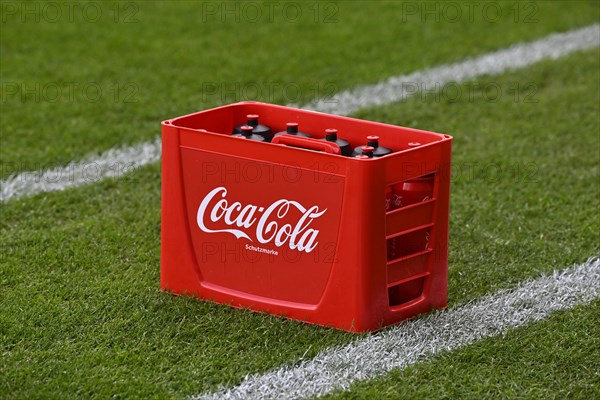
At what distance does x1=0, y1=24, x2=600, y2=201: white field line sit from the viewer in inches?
174

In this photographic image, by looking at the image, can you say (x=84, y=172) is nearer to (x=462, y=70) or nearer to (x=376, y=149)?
(x=376, y=149)

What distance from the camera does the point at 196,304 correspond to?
3.32 m

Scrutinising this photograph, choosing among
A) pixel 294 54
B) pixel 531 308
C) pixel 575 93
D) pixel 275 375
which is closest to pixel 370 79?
pixel 294 54

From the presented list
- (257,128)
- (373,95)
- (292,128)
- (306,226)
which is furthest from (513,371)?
(373,95)

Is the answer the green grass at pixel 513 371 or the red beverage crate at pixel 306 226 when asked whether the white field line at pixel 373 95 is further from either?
the green grass at pixel 513 371

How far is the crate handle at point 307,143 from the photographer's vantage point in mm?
3225

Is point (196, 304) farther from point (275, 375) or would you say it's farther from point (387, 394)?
point (387, 394)

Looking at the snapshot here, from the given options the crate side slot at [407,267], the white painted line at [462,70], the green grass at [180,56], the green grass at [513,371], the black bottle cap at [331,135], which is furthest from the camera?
the white painted line at [462,70]

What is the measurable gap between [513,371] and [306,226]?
689 mm

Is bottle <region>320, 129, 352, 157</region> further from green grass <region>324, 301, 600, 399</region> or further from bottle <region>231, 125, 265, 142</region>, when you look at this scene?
green grass <region>324, 301, 600, 399</region>

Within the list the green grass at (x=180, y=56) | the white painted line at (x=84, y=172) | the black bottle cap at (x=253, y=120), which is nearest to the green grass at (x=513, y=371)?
the black bottle cap at (x=253, y=120)

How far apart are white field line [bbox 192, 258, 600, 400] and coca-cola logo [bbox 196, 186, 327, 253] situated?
337mm

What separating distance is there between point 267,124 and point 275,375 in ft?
3.26

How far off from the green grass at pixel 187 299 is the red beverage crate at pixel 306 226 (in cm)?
9
